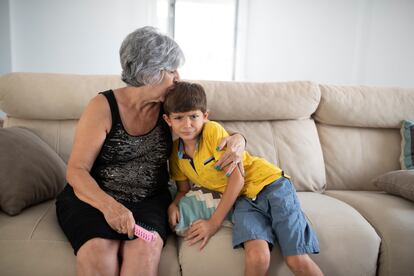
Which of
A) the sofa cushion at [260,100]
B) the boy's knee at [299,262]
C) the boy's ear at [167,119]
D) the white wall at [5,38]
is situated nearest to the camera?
the boy's knee at [299,262]

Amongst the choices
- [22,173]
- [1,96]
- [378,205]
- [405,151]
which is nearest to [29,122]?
[1,96]

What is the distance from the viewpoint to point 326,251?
1.27 m

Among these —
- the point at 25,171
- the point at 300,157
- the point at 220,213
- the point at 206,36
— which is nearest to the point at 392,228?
the point at 300,157

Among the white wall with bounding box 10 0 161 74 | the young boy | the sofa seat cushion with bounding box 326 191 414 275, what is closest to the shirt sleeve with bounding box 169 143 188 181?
the young boy

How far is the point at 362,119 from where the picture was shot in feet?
6.48

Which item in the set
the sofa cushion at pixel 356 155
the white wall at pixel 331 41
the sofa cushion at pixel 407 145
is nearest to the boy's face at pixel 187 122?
the sofa cushion at pixel 356 155

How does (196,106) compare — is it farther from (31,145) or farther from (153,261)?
(31,145)

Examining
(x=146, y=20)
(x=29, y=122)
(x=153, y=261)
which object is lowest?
(x=153, y=261)

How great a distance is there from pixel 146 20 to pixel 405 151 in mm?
2274

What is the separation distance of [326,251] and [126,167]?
0.81 m

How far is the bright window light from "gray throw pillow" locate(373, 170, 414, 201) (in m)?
1.89

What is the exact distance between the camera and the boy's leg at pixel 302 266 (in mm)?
1156

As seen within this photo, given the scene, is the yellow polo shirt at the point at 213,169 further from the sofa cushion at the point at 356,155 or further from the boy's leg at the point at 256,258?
the sofa cushion at the point at 356,155

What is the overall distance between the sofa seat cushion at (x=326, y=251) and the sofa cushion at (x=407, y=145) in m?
0.61
